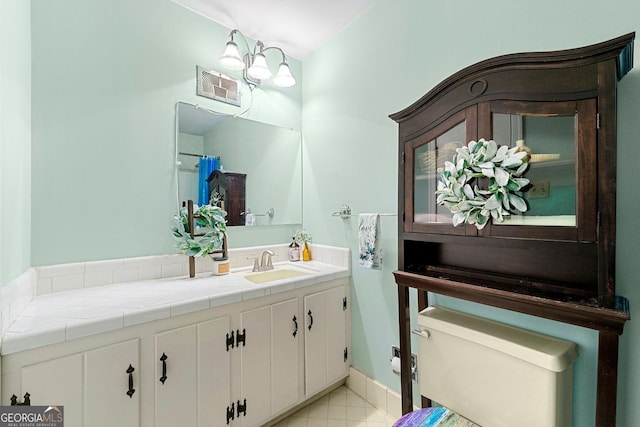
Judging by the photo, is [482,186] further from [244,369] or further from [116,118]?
[116,118]

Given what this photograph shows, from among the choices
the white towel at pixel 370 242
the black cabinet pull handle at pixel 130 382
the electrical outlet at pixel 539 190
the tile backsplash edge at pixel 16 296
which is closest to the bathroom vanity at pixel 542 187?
the electrical outlet at pixel 539 190

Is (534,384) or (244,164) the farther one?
(244,164)

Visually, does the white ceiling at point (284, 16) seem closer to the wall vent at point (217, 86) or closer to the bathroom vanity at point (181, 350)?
the wall vent at point (217, 86)

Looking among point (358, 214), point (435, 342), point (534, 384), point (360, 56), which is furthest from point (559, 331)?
point (360, 56)

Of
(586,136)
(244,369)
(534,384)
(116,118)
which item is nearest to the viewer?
(586,136)

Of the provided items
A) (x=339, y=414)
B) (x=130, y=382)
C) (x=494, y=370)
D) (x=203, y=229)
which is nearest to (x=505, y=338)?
(x=494, y=370)

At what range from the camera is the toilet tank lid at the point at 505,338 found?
102 cm

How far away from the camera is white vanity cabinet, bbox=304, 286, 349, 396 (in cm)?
182

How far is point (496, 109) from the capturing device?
42.4 inches

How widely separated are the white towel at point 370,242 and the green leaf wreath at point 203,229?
37.1 inches

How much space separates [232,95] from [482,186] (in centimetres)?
182

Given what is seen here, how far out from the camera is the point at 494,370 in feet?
3.77

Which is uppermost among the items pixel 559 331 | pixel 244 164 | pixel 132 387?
pixel 244 164

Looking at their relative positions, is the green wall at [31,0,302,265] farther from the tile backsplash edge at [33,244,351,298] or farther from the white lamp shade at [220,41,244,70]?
the white lamp shade at [220,41,244,70]
